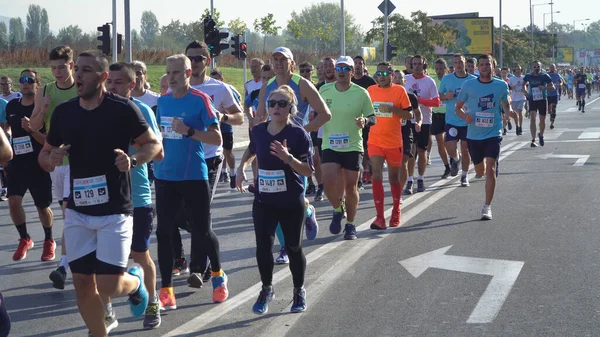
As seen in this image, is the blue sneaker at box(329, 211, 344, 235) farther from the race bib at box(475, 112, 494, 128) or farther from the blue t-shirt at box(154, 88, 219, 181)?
the blue t-shirt at box(154, 88, 219, 181)

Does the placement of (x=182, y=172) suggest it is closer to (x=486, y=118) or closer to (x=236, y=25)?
(x=486, y=118)

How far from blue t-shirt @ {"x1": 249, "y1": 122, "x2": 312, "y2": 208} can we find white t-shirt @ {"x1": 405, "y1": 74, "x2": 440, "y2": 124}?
773cm

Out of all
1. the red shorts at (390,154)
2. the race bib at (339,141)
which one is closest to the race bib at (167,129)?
the race bib at (339,141)

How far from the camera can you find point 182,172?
6.71 m

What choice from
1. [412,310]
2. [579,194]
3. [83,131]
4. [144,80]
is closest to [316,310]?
[412,310]

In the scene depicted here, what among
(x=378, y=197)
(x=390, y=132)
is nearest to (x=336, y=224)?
(x=378, y=197)

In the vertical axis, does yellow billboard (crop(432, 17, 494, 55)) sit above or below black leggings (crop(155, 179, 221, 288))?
above

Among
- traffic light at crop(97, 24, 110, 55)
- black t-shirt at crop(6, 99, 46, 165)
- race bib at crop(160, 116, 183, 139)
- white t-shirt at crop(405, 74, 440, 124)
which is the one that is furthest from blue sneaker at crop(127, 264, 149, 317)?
traffic light at crop(97, 24, 110, 55)

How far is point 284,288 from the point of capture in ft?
23.8

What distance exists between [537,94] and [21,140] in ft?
50.2

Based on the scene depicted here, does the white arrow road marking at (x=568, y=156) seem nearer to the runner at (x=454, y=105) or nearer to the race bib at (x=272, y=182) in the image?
the runner at (x=454, y=105)

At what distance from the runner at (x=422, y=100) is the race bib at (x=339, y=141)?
437 cm

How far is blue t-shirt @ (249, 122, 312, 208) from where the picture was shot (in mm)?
6516

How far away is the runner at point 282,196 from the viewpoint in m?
6.49
